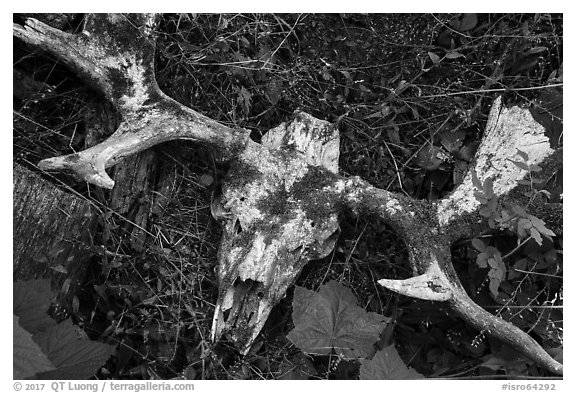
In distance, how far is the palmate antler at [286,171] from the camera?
110 inches

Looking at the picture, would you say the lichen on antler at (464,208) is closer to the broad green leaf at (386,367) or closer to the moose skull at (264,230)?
the moose skull at (264,230)

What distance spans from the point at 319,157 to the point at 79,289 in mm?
1450

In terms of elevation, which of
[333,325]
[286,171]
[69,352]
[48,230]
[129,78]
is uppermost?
[129,78]

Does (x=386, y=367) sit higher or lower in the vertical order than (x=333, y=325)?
lower

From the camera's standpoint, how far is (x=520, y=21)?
3.33m

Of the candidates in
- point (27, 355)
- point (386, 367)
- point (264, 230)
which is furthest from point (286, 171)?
point (27, 355)

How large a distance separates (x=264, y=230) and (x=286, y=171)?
0.33 meters

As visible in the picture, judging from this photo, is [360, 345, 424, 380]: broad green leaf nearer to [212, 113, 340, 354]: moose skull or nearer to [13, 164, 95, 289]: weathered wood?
[212, 113, 340, 354]: moose skull

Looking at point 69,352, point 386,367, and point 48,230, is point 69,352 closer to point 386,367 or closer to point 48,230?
point 48,230

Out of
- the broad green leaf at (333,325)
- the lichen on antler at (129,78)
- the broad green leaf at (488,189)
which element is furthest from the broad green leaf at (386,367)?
the lichen on antler at (129,78)

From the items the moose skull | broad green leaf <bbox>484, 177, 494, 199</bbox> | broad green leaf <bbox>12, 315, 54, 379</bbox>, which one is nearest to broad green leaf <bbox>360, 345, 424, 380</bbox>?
the moose skull

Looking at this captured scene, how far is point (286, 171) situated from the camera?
2975 mm

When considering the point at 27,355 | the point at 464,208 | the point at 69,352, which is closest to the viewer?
the point at 27,355

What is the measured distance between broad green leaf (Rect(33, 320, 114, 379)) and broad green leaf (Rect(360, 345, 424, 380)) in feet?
4.15
